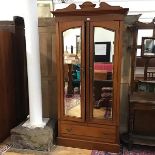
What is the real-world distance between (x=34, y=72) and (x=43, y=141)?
0.97 metres

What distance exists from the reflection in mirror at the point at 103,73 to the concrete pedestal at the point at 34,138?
72 cm

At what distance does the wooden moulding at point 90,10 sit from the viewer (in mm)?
2707

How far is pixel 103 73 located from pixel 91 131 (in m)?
0.84

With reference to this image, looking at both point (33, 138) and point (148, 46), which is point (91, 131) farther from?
point (148, 46)

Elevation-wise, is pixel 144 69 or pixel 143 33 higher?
pixel 143 33

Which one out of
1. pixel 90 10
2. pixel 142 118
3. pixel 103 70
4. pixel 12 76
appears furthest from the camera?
pixel 12 76

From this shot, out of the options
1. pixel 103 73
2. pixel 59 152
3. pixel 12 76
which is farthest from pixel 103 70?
pixel 12 76

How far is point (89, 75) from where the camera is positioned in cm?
298

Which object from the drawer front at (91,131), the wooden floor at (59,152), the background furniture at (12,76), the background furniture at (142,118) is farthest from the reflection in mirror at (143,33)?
the background furniture at (12,76)

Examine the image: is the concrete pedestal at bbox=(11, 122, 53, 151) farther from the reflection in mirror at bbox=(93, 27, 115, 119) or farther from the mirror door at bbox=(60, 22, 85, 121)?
the reflection in mirror at bbox=(93, 27, 115, 119)

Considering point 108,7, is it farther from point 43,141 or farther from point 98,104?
point 43,141

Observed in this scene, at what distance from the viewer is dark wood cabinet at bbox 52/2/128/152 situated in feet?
9.29

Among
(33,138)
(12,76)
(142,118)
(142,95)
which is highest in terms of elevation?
(12,76)

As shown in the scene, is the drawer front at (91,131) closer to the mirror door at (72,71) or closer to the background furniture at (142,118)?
the mirror door at (72,71)
